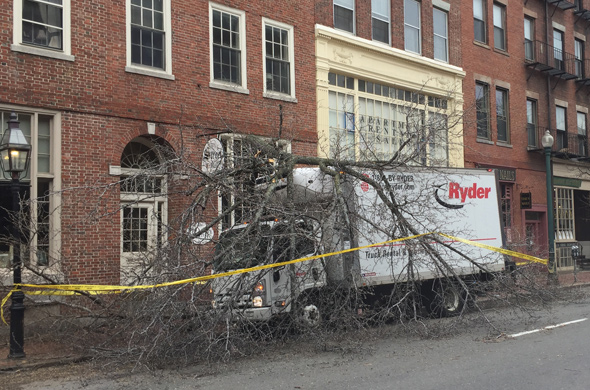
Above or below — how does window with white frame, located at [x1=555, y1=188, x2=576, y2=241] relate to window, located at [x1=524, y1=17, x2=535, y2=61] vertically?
below

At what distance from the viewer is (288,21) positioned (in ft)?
57.5

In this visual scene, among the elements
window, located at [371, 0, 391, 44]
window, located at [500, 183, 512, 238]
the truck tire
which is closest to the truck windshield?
the truck tire

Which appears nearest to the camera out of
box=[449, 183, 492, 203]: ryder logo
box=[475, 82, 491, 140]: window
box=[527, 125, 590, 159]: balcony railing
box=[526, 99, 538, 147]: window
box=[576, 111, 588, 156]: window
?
box=[449, 183, 492, 203]: ryder logo

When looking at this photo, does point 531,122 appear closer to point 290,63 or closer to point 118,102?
point 290,63

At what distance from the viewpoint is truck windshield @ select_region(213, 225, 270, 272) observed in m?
9.80

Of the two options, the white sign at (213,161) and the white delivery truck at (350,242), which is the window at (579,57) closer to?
the white delivery truck at (350,242)

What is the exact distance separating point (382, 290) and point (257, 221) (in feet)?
12.5

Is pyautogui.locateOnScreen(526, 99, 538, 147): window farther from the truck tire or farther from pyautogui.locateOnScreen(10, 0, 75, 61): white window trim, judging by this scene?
pyautogui.locateOnScreen(10, 0, 75, 61): white window trim

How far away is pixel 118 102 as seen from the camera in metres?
13.9

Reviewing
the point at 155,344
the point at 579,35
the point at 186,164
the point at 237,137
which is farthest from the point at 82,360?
the point at 579,35

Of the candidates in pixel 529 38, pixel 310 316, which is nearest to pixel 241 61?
pixel 310 316

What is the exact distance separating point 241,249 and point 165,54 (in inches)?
262

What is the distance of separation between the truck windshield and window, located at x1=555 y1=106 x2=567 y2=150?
20927 mm

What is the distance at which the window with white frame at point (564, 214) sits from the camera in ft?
89.5
